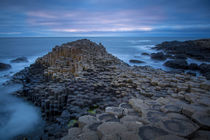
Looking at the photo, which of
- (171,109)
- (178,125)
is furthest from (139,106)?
(178,125)

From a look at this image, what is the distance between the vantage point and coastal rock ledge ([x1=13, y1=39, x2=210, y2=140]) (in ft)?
6.97

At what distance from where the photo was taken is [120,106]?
3492 mm

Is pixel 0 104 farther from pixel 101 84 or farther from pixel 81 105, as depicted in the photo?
pixel 101 84

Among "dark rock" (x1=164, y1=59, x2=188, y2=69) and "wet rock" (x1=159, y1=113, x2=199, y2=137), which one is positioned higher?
"wet rock" (x1=159, y1=113, x2=199, y2=137)

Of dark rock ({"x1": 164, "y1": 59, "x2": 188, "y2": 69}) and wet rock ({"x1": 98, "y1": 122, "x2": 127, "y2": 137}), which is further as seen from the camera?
dark rock ({"x1": 164, "y1": 59, "x2": 188, "y2": 69})

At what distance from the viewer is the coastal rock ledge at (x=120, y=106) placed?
212cm

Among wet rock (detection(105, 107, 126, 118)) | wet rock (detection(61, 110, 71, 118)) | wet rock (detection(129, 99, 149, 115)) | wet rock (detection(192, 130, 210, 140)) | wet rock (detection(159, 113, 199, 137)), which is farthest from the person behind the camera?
wet rock (detection(61, 110, 71, 118))

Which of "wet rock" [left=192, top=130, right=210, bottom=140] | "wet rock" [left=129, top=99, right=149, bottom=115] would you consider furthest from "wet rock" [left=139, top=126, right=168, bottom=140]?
"wet rock" [left=129, top=99, right=149, bottom=115]

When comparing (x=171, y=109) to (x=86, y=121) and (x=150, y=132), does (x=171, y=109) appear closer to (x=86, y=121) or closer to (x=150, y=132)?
(x=150, y=132)

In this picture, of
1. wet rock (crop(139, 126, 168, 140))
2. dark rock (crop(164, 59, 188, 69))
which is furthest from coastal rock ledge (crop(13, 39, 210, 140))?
dark rock (crop(164, 59, 188, 69))

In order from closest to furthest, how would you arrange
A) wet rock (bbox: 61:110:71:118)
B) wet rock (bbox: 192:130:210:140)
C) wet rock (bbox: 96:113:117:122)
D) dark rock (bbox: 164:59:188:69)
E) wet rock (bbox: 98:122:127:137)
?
wet rock (bbox: 192:130:210:140)
wet rock (bbox: 98:122:127:137)
wet rock (bbox: 96:113:117:122)
wet rock (bbox: 61:110:71:118)
dark rock (bbox: 164:59:188:69)

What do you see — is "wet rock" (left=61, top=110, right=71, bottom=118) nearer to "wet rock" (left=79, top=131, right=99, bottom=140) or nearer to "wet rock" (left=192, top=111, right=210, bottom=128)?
"wet rock" (left=79, top=131, right=99, bottom=140)

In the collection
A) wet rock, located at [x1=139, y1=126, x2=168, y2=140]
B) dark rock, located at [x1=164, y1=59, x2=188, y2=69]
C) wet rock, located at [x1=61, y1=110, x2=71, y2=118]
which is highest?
wet rock, located at [x1=139, y1=126, x2=168, y2=140]

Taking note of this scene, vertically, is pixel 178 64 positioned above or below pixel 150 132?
below
